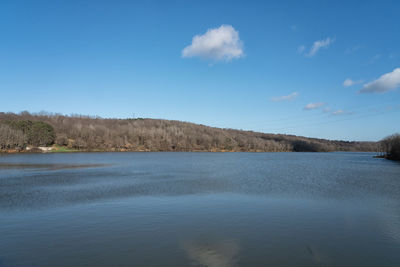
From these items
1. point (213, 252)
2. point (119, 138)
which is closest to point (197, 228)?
point (213, 252)

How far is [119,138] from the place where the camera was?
133375 millimetres

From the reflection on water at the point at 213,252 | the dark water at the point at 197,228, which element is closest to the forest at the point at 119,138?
the dark water at the point at 197,228

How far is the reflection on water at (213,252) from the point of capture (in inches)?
334

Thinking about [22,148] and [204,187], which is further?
[22,148]

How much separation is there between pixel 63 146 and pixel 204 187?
4162 inches

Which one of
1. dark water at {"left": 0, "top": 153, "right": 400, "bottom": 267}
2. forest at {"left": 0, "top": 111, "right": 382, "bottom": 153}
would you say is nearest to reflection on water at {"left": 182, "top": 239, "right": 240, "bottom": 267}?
dark water at {"left": 0, "top": 153, "right": 400, "bottom": 267}

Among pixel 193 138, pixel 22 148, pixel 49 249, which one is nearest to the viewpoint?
pixel 49 249

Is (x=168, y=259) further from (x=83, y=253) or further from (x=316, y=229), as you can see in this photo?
(x=316, y=229)

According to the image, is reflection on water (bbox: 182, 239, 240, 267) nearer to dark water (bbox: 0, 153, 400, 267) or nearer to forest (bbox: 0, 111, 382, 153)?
dark water (bbox: 0, 153, 400, 267)

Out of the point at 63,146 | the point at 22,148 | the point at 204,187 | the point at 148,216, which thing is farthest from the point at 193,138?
the point at 148,216

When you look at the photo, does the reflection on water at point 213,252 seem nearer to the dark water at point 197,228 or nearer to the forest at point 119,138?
the dark water at point 197,228

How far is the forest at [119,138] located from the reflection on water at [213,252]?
98.9 m

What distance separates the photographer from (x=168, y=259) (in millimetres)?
8805

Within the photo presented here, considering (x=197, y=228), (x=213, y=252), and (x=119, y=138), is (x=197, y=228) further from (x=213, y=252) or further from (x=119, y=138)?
(x=119, y=138)
